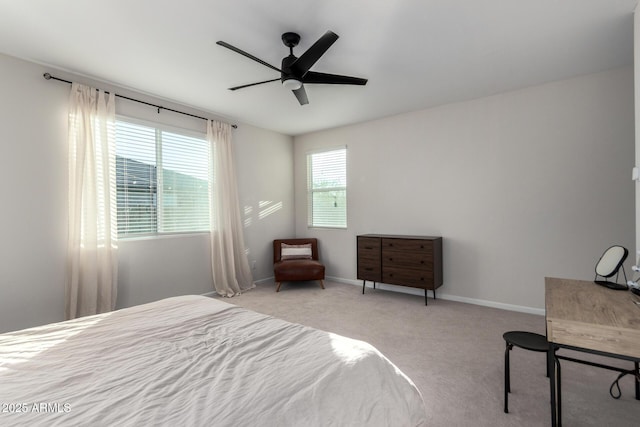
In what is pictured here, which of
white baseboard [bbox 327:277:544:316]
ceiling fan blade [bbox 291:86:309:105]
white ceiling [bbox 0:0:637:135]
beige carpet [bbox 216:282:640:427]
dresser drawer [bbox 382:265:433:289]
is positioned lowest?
beige carpet [bbox 216:282:640:427]

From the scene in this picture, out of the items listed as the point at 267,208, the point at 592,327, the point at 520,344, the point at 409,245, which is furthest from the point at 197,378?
the point at 267,208

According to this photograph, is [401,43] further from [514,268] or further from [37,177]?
[37,177]

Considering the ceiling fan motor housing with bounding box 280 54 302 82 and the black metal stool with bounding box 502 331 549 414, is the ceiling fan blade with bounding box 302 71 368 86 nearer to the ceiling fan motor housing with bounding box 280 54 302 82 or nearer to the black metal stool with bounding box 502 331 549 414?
the ceiling fan motor housing with bounding box 280 54 302 82

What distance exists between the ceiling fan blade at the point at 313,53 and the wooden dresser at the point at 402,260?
8.31 ft

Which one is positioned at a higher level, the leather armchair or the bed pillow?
the bed pillow

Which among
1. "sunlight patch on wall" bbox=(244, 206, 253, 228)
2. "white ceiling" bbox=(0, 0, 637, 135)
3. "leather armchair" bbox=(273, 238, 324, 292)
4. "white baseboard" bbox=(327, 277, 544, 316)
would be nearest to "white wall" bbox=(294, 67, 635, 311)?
"white baseboard" bbox=(327, 277, 544, 316)

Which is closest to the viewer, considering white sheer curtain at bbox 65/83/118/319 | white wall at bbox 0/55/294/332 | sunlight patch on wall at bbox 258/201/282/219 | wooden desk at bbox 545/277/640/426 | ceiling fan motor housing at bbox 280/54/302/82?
wooden desk at bbox 545/277/640/426

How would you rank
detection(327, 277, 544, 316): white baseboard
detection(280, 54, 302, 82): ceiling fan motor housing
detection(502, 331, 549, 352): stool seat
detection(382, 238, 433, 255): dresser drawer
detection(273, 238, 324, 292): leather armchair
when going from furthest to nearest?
detection(273, 238, 324, 292): leather armchair → detection(382, 238, 433, 255): dresser drawer → detection(327, 277, 544, 316): white baseboard → detection(280, 54, 302, 82): ceiling fan motor housing → detection(502, 331, 549, 352): stool seat

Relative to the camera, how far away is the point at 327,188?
5.35 m

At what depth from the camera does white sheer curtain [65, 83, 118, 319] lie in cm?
303

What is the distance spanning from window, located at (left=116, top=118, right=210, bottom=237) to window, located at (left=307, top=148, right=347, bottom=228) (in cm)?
193

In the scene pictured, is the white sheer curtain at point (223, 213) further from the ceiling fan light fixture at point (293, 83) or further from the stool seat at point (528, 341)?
the stool seat at point (528, 341)

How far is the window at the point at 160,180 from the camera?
11.5 ft

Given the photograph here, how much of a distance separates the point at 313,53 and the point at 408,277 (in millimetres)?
2952
